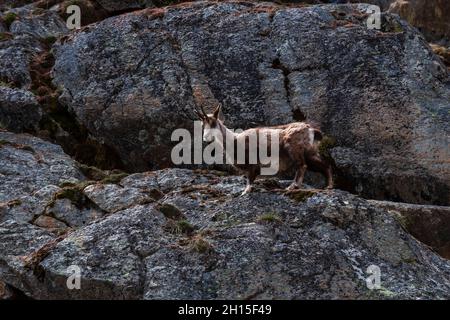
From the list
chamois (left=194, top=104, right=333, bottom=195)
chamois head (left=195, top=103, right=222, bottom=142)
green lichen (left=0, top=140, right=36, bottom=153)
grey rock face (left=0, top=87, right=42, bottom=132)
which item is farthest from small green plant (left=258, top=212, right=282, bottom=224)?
grey rock face (left=0, top=87, right=42, bottom=132)

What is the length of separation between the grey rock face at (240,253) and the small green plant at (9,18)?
710 inches

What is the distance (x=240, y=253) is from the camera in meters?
17.1

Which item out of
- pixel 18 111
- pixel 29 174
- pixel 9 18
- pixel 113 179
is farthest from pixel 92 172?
pixel 9 18

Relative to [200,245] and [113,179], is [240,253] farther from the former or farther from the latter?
[113,179]

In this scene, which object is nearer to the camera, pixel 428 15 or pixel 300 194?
pixel 300 194

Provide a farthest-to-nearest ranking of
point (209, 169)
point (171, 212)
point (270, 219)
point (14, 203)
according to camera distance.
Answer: point (209, 169) < point (14, 203) < point (171, 212) < point (270, 219)

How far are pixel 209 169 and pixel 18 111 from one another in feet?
26.1

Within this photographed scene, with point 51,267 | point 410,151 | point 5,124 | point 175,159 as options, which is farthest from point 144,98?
point 51,267

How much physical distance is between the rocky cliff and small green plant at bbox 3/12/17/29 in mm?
62

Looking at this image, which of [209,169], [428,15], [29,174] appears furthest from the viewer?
[428,15]

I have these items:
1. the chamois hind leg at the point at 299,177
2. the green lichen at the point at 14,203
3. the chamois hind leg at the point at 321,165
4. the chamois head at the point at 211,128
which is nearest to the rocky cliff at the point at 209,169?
the green lichen at the point at 14,203

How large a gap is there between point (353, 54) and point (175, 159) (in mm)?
8019

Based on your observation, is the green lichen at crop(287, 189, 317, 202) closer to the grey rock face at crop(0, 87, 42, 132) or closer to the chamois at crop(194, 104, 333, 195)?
the chamois at crop(194, 104, 333, 195)
